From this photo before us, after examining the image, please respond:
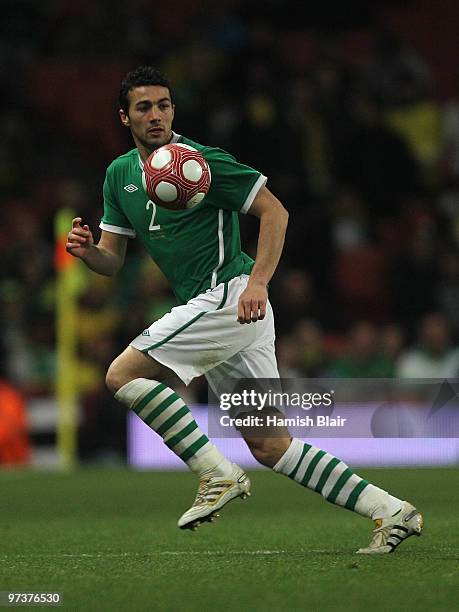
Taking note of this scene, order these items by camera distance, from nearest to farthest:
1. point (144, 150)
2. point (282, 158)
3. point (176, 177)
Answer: point (176, 177) < point (144, 150) < point (282, 158)

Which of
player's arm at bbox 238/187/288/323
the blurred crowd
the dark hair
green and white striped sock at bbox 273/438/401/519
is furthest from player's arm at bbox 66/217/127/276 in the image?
the blurred crowd

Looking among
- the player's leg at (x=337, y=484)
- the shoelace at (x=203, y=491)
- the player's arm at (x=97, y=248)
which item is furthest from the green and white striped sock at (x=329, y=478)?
the player's arm at (x=97, y=248)

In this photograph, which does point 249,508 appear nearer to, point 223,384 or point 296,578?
point 223,384

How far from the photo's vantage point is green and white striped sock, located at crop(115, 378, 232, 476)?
5.53 meters

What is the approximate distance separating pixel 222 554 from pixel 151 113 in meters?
1.77

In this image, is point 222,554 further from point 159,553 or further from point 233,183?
point 233,183

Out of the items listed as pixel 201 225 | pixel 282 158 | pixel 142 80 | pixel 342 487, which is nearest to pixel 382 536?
pixel 342 487

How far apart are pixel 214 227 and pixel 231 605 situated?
6.32 feet

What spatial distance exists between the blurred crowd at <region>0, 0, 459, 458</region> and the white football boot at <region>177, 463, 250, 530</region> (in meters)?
6.90

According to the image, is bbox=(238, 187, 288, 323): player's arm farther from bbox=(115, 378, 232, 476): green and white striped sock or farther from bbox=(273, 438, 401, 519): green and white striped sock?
bbox=(273, 438, 401, 519): green and white striped sock

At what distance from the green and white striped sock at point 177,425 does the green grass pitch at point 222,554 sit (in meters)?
0.37

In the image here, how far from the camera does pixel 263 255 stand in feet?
18.0

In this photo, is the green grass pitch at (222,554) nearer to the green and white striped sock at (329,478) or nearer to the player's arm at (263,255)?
the green and white striped sock at (329,478)

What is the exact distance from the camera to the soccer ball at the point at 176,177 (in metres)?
5.45
